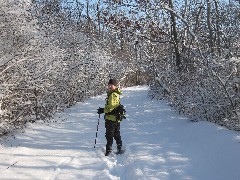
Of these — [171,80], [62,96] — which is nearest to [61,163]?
[62,96]

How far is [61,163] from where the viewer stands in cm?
834

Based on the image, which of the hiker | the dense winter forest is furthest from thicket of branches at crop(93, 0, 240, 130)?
the hiker

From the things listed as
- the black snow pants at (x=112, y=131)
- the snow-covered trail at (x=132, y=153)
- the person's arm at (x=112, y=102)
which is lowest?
→ the snow-covered trail at (x=132, y=153)

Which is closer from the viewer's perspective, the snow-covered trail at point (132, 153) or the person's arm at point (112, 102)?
the snow-covered trail at point (132, 153)

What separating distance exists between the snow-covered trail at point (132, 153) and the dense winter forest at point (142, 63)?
0.79 metres

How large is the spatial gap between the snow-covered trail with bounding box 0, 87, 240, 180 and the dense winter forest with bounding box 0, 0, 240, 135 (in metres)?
0.79

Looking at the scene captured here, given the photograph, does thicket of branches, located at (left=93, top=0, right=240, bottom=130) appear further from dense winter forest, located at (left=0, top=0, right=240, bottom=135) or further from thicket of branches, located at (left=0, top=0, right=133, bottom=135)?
thicket of branches, located at (left=0, top=0, right=133, bottom=135)

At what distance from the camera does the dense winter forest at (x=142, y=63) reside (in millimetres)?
9984

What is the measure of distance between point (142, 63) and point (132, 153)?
1502 cm

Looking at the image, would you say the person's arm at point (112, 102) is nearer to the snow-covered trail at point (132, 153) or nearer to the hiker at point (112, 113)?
the hiker at point (112, 113)

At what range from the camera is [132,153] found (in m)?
9.32

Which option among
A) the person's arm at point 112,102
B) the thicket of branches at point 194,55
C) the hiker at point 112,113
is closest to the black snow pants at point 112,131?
the hiker at point 112,113

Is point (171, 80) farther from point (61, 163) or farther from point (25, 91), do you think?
point (61, 163)

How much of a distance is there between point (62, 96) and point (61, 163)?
9.62m
